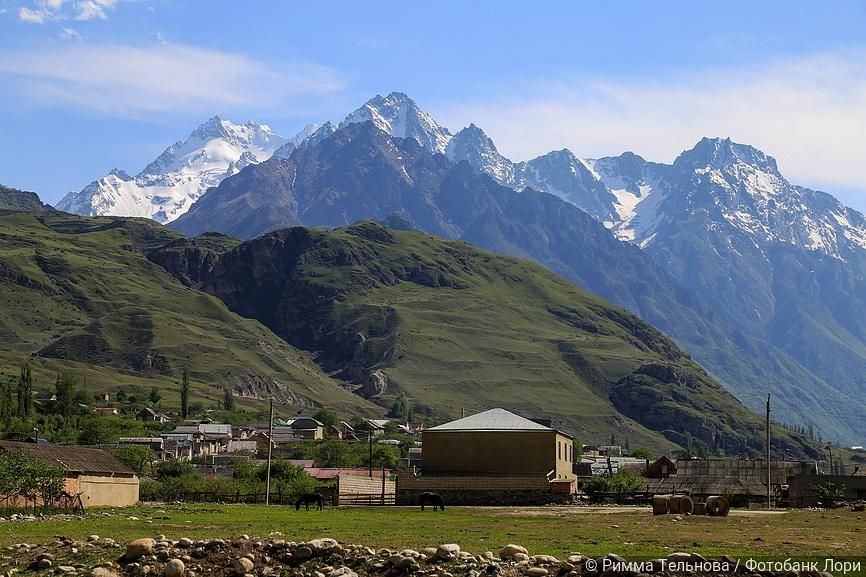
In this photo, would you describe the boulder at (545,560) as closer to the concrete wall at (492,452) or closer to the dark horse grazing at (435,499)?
the dark horse grazing at (435,499)

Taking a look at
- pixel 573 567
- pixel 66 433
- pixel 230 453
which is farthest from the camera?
pixel 230 453

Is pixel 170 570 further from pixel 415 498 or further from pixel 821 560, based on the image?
pixel 415 498

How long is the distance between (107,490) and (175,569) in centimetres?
4499

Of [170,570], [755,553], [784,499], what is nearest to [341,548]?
[170,570]

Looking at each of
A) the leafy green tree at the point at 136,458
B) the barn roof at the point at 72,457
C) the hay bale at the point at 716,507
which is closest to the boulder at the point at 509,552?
the hay bale at the point at 716,507

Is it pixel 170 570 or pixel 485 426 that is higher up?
pixel 485 426

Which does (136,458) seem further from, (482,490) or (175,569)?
(175,569)

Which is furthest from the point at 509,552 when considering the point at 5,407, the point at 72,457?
the point at 5,407

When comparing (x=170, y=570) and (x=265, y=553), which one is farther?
(x=265, y=553)

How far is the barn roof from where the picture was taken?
74950 mm

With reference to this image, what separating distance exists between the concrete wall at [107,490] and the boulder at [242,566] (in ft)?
133

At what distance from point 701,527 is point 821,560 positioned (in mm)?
14450

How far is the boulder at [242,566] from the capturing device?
31.2 metres

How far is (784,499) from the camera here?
88.5 metres
